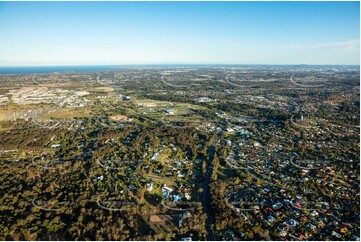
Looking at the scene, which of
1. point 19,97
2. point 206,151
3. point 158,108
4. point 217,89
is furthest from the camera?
point 217,89

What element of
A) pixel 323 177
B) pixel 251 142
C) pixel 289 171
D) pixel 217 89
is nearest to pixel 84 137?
pixel 251 142

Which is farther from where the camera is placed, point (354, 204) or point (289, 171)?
point (289, 171)

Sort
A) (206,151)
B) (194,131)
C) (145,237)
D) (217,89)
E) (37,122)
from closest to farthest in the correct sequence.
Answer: (145,237) < (206,151) < (194,131) < (37,122) < (217,89)

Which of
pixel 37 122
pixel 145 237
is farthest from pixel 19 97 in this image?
pixel 145 237

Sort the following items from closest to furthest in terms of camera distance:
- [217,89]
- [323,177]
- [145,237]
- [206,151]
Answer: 1. [145,237]
2. [323,177]
3. [206,151]
4. [217,89]

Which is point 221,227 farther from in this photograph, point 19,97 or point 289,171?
point 19,97

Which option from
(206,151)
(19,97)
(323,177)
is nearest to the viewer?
(323,177)

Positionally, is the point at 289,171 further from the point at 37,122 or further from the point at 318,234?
the point at 37,122

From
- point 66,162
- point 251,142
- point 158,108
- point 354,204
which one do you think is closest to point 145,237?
point 66,162

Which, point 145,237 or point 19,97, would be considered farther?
point 19,97
